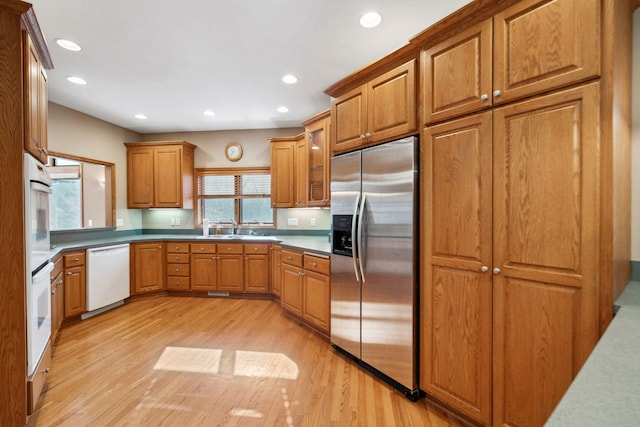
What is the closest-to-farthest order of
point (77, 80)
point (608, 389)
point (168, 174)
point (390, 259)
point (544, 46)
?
point (608, 389), point (544, 46), point (390, 259), point (77, 80), point (168, 174)

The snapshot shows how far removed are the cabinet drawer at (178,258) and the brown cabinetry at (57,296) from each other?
133 cm

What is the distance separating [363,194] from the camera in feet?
7.60

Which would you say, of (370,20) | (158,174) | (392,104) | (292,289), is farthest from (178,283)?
(370,20)

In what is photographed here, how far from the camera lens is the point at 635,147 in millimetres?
1513

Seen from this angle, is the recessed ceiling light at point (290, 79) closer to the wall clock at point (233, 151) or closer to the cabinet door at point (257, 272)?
the wall clock at point (233, 151)

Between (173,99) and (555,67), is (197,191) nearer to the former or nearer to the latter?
(173,99)

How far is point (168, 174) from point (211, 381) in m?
3.50

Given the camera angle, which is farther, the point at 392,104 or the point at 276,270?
the point at 276,270

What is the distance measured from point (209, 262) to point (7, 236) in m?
2.78

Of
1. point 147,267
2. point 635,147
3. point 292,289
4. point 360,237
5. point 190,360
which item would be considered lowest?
point 190,360

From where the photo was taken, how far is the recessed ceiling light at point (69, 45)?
238 centimetres

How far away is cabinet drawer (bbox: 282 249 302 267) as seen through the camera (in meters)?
3.28

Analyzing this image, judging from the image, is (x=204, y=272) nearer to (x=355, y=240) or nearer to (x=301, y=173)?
(x=301, y=173)

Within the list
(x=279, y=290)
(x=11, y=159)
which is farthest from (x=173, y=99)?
(x=279, y=290)
